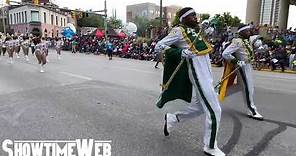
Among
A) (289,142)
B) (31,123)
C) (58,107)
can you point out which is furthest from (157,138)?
(58,107)

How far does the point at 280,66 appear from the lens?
62.4ft

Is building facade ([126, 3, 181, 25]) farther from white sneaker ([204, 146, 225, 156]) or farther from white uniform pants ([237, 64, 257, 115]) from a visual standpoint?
white sneaker ([204, 146, 225, 156])

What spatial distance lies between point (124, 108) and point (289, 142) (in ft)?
11.0

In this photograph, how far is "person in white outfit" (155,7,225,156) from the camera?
15.5 ft

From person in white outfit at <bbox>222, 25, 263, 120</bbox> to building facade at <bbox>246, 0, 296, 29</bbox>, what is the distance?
29102mm

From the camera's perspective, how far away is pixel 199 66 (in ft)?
15.7

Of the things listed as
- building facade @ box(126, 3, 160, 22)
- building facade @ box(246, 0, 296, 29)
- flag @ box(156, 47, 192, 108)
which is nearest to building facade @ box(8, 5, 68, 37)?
building facade @ box(246, 0, 296, 29)

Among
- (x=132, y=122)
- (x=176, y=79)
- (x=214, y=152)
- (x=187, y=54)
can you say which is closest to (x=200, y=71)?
(x=187, y=54)

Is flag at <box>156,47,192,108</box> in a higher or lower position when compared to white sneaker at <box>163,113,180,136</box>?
higher

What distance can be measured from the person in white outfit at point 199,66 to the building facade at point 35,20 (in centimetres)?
6296

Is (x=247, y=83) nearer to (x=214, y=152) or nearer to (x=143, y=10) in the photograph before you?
(x=214, y=152)

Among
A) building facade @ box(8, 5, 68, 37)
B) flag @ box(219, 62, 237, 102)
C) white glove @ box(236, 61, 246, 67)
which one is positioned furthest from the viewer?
building facade @ box(8, 5, 68, 37)

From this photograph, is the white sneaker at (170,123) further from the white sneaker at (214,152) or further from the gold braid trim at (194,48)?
the gold braid trim at (194,48)

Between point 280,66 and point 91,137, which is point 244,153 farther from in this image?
point 280,66
